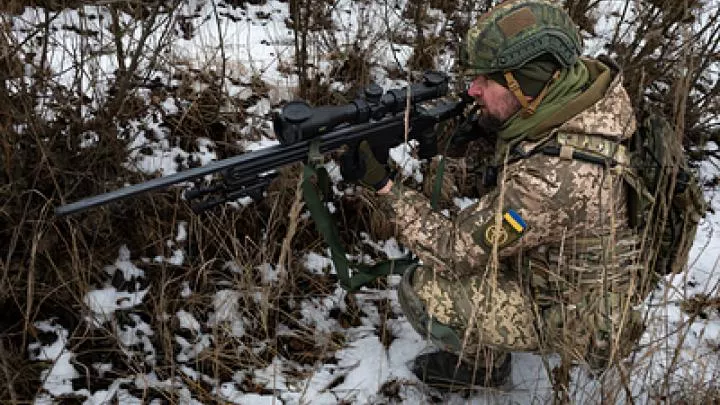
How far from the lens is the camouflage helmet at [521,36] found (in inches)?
76.6

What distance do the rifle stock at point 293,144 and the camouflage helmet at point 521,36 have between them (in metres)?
0.31

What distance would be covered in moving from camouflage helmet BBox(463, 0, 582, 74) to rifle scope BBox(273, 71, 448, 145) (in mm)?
270

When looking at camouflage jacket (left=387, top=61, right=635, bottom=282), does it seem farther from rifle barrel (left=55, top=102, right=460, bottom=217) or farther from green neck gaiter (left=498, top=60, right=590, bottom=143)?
rifle barrel (left=55, top=102, right=460, bottom=217)

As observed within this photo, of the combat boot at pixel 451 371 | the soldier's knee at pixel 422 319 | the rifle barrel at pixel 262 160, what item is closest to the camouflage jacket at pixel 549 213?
the soldier's knee at pixel 422 319

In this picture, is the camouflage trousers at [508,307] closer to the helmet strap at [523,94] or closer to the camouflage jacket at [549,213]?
the camouflage jacket at [549,213]

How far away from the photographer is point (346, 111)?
2.03 meters

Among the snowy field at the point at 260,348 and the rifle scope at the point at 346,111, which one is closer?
the rifle scope at the point at 346,111

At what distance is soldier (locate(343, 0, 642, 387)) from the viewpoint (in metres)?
1.97

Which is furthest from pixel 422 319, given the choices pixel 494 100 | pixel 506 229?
pixel 494 100

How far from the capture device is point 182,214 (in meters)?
2.92

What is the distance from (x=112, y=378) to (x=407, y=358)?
4.01ft

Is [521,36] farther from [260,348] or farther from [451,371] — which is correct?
[260,348]

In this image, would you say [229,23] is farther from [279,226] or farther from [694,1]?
[694,1]

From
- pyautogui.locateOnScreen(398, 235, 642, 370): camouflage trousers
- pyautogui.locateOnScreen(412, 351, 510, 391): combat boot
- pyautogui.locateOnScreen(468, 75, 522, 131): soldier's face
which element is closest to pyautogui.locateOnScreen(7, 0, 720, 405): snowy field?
pyautogui.locateOnScreen(412, 351, 510, 391): combat boot
